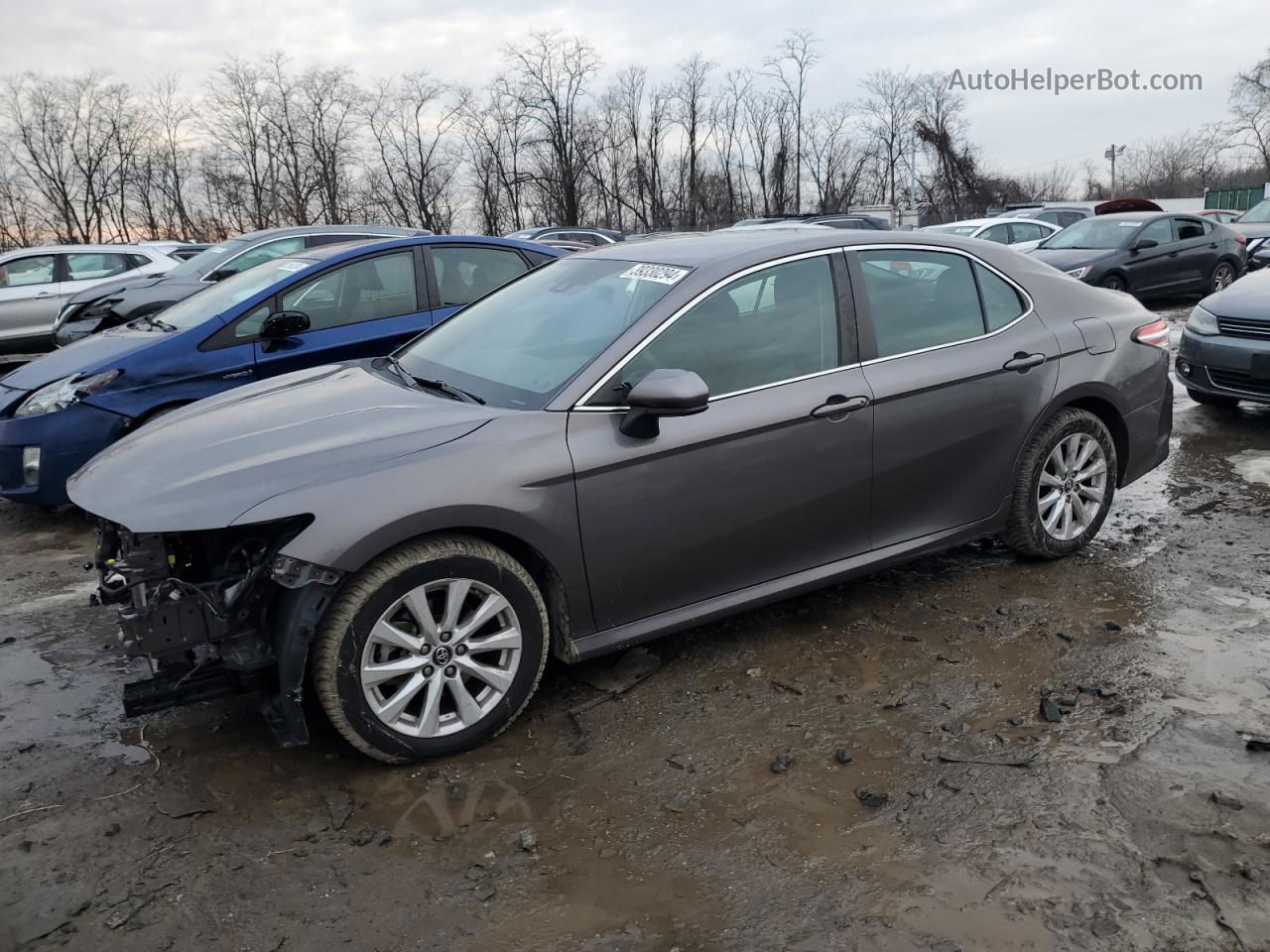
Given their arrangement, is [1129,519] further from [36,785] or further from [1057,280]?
[36,785]

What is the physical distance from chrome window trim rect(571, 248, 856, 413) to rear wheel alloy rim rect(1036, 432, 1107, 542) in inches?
→ 54.6

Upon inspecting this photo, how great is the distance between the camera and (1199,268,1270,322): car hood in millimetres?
7055

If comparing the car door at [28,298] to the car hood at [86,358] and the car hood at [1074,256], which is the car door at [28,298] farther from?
the car hood at [1074,256]

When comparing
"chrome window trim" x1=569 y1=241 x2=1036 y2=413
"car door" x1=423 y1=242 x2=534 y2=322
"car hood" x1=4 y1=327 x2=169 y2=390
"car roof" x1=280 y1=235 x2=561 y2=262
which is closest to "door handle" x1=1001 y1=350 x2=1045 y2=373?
"chrome window trim" x1=569 y1=241 x2=1036 y2=413

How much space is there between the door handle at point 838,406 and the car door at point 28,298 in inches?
467

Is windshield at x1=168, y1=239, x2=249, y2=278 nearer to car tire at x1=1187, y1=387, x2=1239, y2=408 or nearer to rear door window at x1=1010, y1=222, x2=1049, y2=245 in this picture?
car tire at x1=1187, y1=387, x2=1239, y2=408

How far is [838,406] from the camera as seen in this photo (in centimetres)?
382

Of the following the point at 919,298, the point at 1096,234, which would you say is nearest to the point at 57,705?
the point at 919,298

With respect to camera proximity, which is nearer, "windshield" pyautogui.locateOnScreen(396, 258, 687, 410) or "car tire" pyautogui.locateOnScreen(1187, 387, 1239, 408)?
"windshield" pyautogui.locateOnScreen(396, 258, 687, 410)

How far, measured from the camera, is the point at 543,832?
2883 mm

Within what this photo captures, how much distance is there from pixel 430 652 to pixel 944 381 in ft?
7.85

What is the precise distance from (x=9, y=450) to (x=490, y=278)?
3092mm

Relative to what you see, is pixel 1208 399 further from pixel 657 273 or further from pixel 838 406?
pixel 657 273

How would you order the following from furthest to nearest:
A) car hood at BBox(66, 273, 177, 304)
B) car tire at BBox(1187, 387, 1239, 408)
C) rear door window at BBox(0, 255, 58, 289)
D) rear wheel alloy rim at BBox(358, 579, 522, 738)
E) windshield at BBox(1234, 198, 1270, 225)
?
windshield at BBox(1234, 198, 1270, 225) < rear door window at BBox(0, 255, 58, 289) < car hood at BBox(66, 273, 177, 304) < car tire at BBox(1187, 387, 1239, 408) < rear wheel alloy rim at BBox(358, 579, 522, 738)
